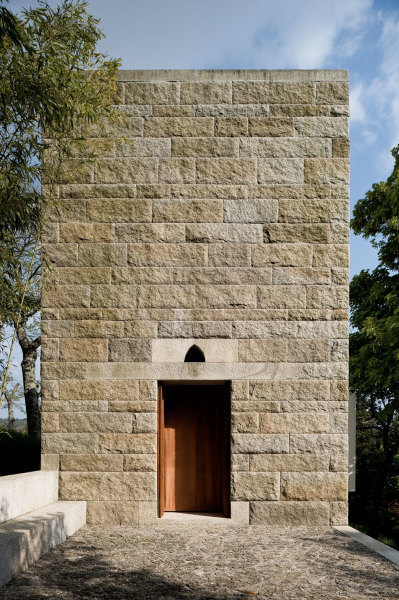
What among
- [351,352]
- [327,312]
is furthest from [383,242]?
[327,312]

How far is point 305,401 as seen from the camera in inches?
218

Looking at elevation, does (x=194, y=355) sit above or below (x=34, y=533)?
above

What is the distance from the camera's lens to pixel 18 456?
6.74m

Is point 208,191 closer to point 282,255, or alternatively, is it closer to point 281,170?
point 281,170

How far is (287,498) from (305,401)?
3.00 ft

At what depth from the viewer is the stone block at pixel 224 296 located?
5.57 metres

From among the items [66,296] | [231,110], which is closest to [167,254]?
[66,296]

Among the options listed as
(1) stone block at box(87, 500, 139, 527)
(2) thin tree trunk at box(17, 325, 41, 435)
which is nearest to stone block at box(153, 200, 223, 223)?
(1) stone block at box(87, 500, 139, 527)

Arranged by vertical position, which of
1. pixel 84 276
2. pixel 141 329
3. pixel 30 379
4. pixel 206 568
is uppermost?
pixel 84 276

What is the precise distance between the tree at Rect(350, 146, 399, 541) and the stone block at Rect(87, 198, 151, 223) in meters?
6.18

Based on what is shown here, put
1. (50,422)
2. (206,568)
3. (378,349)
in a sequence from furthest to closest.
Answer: (378,349) → (50,422) → (206,568)

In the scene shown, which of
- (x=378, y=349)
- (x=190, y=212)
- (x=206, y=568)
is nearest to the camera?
(x=206, y=568)

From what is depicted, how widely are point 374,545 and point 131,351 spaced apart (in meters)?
2.68

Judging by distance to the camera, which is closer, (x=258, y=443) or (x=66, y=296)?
(x=258, y=443)
